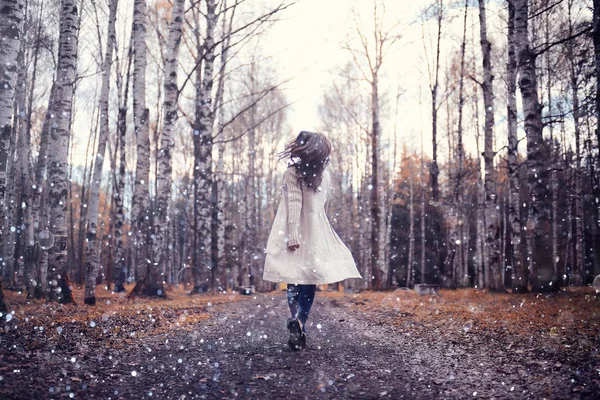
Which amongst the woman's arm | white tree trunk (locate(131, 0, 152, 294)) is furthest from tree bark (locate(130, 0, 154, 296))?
the woman's arm

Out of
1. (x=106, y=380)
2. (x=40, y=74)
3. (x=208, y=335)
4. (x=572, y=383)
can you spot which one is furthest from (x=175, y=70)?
(x=40, y=74)

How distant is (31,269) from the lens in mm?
13859

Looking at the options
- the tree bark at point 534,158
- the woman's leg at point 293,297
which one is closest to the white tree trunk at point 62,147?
the woman's leg at point 293,297

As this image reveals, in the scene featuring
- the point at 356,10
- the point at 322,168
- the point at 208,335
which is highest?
the point at 356,10

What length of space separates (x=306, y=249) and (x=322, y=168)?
2.90 ft

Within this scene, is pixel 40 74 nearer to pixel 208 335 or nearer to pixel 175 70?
pixel 175 70

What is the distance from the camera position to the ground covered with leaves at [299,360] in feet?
10.4

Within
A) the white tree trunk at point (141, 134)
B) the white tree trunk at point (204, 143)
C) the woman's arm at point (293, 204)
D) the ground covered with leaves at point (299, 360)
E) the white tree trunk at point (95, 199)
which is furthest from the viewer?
the white tree trunk at point (204, 143)

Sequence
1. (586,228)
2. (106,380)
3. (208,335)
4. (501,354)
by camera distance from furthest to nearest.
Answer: (586,228) → (208,335) → (501,354) → (106,380)

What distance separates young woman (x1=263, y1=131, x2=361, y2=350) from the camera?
4648 mm

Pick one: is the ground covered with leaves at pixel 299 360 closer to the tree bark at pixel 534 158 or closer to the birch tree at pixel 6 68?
the birch tree at pixel 6 68

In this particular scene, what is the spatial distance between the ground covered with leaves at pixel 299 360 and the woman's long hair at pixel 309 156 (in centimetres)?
178

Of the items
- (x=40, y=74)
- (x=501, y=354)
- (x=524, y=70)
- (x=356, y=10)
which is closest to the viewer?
(x=501, y=354)

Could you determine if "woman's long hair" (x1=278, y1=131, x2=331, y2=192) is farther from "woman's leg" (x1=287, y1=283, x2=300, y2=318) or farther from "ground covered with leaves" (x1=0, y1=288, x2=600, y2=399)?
"ground covered with leaves" (x1=0, y1=288, x2=600, y2=399)
